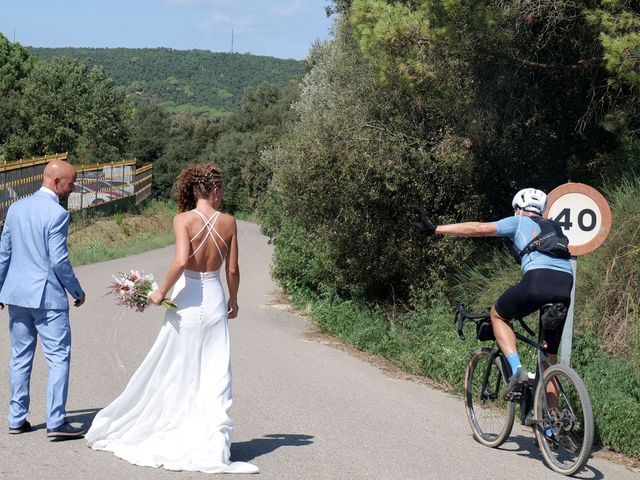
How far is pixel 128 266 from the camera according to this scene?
27547mm

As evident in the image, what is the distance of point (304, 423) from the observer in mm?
7824

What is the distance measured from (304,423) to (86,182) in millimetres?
39622

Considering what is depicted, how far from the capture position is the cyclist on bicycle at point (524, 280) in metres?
6.66

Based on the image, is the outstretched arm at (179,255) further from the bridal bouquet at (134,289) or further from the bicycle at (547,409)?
the bicycle at (547,409)

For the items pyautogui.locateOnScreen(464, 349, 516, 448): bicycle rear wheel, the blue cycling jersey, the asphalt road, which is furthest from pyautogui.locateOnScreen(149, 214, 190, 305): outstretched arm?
pyautogui.locateOnScreen(464, 349, 516, 448): bicycle rear wheel

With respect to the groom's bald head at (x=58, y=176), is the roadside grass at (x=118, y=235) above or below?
below

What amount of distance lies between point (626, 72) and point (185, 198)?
6.52 m

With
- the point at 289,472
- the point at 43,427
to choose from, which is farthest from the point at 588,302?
the point at 43,427

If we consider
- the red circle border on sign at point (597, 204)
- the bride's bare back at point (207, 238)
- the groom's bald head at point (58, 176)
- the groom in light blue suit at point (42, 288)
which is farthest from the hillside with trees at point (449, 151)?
the groom's bald head at point (58, 176)

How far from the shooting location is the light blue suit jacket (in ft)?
22.1

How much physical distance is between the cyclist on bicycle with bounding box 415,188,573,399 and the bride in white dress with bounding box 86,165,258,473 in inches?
64.2

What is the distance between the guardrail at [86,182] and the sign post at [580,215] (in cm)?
2582

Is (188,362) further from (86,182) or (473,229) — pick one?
(86,182)

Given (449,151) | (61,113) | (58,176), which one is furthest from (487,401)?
(61,113)
